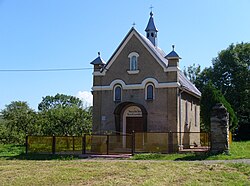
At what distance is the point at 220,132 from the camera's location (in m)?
21.5

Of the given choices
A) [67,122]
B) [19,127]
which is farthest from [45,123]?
[19,127]

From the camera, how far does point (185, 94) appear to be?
32.0 meters

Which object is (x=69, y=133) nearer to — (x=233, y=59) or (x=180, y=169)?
(x=180, y=169)

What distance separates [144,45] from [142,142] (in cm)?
812

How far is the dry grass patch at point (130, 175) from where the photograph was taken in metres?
13.7

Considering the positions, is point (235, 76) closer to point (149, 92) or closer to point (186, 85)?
point (186, 85)

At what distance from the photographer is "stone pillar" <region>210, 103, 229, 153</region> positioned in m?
21.5

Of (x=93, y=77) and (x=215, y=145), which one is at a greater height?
(x=93, y=77)

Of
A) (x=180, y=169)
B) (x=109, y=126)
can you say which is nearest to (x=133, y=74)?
(x=109, y=126)

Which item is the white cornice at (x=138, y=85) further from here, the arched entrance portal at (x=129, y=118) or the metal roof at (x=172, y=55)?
the metal roof at (x=172, y=55)

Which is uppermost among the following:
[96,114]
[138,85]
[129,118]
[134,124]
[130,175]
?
[138,85]

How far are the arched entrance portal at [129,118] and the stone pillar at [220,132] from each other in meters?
8.69

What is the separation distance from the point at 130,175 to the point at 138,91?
623 inches

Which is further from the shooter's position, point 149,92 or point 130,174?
point 149,92
